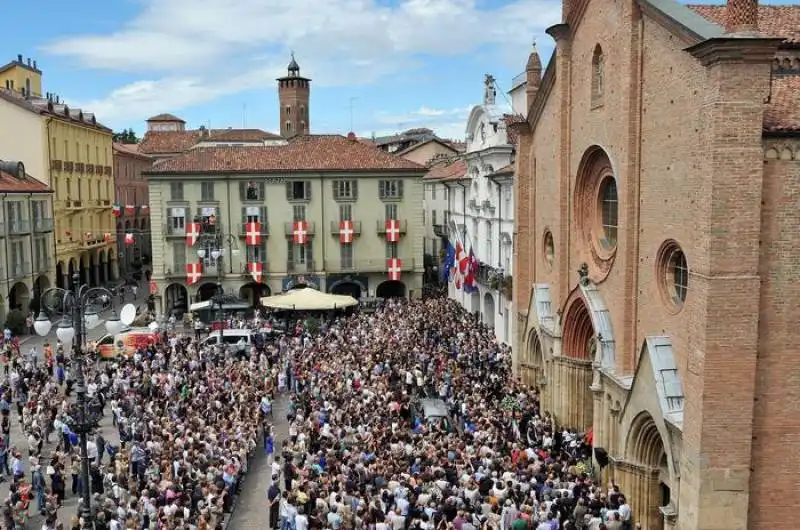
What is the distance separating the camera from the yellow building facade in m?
53.8

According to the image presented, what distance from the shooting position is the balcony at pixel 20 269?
1825 inches

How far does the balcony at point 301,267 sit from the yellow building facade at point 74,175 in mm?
15002

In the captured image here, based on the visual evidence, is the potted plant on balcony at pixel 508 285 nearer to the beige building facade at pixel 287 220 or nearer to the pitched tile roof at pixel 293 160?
the beige building facade at pixel 287 220

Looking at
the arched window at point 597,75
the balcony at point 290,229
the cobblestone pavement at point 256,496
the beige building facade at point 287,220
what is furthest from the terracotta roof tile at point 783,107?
the balcony at point 290,229

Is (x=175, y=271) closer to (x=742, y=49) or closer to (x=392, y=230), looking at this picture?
(x=392, y=230)

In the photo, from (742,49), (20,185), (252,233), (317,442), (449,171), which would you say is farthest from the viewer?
(449,171)

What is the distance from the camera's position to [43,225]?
5053cm

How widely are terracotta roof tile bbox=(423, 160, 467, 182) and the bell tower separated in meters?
35.2

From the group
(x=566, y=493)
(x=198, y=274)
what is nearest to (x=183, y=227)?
(x=198, y=274)

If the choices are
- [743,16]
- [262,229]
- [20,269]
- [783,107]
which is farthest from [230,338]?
[743,16]

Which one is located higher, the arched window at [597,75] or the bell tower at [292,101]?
the bell tower at [292,101]

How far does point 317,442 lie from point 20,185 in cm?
3453

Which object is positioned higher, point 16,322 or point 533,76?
point 533,76

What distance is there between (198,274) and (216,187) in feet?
18.3
